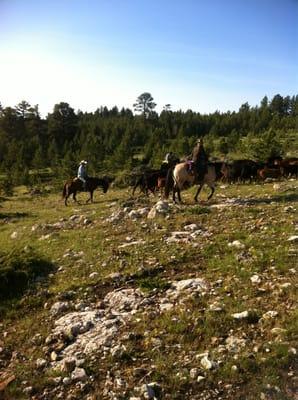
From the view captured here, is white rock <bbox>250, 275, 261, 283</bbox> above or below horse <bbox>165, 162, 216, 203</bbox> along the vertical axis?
below

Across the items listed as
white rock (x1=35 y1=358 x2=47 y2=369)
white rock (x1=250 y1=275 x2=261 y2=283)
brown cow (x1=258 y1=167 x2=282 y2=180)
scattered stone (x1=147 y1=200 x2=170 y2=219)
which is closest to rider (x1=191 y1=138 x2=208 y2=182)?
scattered stone (x1=147 y1=200 x2=170 y2=219)

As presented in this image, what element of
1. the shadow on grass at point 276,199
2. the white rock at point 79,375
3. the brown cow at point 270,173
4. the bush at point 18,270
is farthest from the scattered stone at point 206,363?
the brown cow at point 270,173

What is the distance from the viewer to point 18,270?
37.0 ft

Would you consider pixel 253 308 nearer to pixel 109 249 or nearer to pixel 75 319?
pixel 75 319

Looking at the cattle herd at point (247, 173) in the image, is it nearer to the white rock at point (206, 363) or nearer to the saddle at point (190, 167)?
the saddle at point (190, 167)

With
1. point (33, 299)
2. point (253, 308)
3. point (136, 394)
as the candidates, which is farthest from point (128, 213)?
point (136, 394)

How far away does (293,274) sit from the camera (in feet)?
28.2

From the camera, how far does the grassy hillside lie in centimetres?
631

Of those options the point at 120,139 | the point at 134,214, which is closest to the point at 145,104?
the point at 120,139

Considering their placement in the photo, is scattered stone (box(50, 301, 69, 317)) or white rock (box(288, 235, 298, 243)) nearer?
scattered stone (box(50, 301, 69, 317))

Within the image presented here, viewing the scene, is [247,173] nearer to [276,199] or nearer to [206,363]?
[276,199]

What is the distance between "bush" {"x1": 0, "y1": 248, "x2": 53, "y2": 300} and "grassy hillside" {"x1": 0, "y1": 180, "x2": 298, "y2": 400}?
0.48 feet

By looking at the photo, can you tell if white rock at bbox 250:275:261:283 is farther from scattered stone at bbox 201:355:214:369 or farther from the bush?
the bush

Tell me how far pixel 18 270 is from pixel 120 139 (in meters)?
70.6
